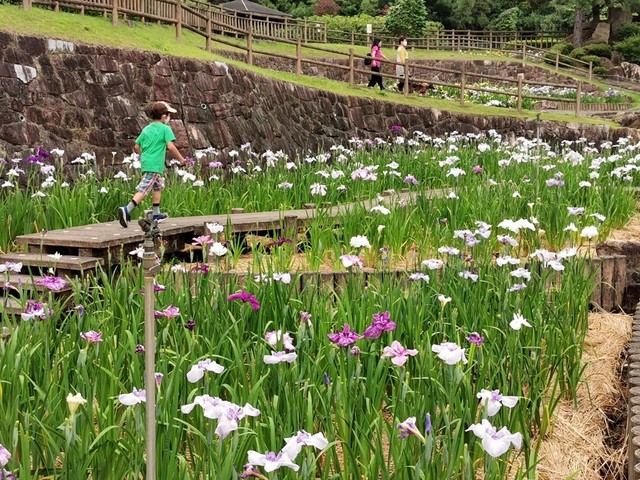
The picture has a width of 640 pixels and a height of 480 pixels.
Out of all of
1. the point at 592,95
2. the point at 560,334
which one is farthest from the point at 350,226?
the point at 592,95

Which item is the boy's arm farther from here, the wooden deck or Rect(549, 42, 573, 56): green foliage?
Rect(549, 42, 573, 56): green foliage

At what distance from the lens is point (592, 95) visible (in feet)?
81.8

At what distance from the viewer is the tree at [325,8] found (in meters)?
43.8

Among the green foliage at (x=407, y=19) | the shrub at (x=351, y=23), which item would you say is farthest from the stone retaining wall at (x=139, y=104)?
the shrub at (x=351, y=23)

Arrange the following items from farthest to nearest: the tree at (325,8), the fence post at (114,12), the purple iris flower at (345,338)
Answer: the tree at (325,8) → the fence post at (114,12) → the purple iris flower at (345,338)

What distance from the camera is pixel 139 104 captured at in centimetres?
1106

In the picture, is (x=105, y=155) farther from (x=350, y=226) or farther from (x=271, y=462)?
(x=271, y=462)

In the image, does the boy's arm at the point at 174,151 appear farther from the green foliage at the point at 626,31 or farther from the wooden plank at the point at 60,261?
the green foliage at the point at 626,31

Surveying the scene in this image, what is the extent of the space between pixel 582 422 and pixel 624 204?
12.7 feet

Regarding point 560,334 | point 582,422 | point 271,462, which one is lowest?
point 582,422

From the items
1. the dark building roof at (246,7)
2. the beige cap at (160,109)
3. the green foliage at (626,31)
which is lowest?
the beige cap at (160,109)

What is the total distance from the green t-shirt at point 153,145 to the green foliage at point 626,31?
32029mm

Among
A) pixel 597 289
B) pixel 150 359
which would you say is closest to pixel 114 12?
pixel 597 289

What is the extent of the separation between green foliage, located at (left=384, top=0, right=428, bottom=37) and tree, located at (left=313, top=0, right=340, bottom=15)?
22.5 ft
